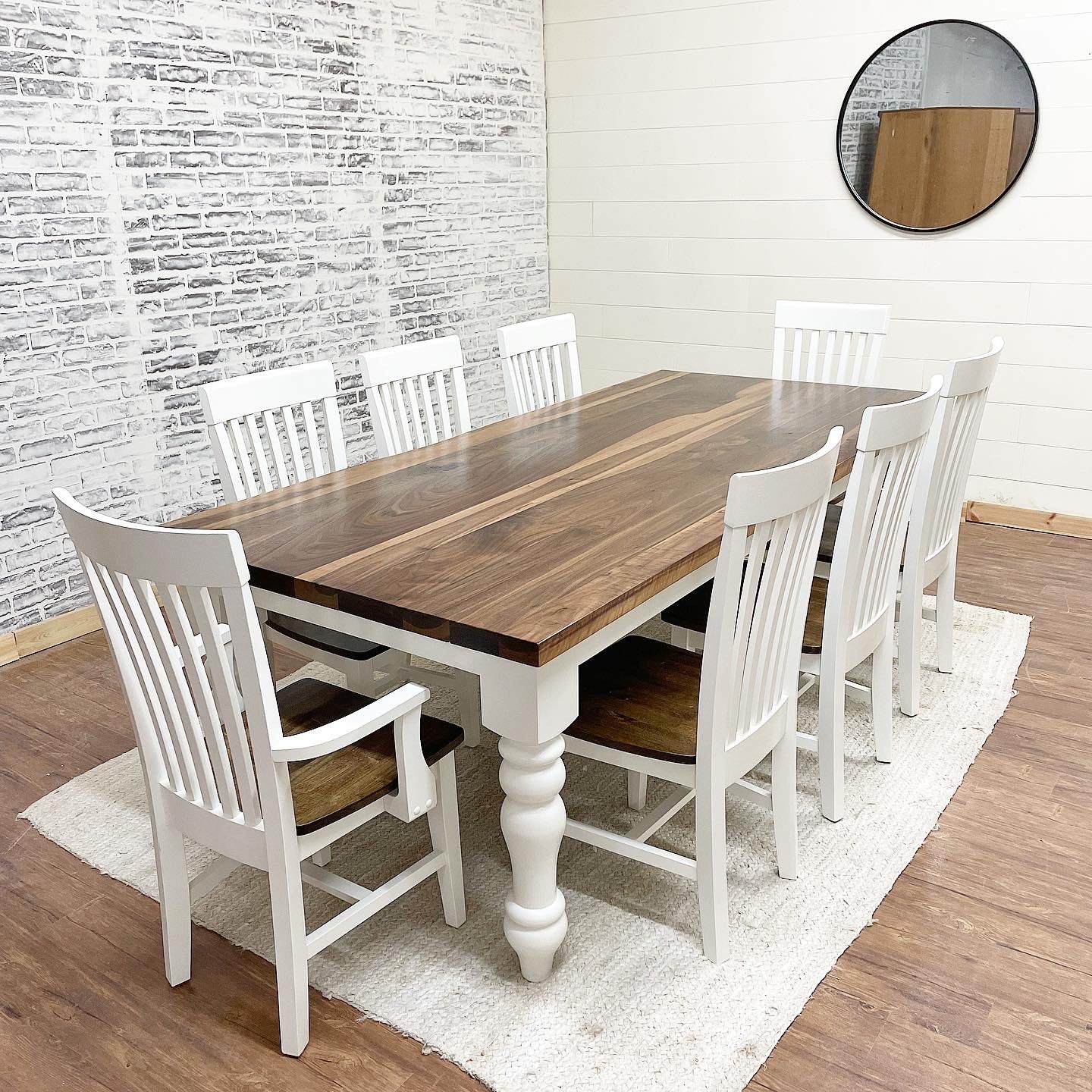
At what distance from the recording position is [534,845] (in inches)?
68.5

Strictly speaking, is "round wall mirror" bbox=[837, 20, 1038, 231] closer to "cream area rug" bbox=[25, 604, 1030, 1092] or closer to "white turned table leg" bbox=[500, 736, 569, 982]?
"cream area rug" bbox=[25, 604, 1030, 1092]

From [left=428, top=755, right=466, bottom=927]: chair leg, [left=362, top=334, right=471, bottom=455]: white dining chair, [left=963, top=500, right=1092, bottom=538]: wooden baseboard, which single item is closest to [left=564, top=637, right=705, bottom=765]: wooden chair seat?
[left=428, top=755, right=466, bottom=927]: chair leg

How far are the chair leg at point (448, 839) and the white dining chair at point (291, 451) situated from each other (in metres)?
0.43

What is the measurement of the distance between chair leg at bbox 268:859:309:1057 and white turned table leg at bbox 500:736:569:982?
1.14ft

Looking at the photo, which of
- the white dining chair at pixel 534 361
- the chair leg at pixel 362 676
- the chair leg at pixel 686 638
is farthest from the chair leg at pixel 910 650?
the chair leg at pixel 362 676

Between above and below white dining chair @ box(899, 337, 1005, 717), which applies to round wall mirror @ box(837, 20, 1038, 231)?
above

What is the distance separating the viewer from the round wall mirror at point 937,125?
3994 mm

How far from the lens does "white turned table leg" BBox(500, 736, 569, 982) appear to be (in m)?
1.69

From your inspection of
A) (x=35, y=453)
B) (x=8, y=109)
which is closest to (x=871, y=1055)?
(x=35, y=453)

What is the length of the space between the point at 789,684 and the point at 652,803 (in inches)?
22.8

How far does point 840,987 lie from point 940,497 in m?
1.30

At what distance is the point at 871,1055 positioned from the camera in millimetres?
1728

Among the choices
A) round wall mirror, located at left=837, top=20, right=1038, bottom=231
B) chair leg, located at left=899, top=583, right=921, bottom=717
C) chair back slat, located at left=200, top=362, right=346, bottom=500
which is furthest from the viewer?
round wall mirror, located at left=837, top=20, right=1038, bottom=231

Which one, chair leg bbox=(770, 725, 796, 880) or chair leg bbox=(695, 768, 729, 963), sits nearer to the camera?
chair leg bbox=(695, 768, 729, 963)
